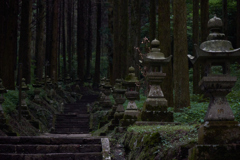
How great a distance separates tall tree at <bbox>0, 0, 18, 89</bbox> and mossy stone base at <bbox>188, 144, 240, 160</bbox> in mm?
14639

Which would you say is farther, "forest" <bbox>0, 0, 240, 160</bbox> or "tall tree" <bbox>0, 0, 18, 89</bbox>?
"tall tree" <bbox>0, 0, 18, 89</bbox>

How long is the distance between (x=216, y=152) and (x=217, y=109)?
0.60 meters

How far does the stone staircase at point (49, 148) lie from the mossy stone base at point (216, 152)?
169 inches

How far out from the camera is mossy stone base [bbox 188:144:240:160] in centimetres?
420

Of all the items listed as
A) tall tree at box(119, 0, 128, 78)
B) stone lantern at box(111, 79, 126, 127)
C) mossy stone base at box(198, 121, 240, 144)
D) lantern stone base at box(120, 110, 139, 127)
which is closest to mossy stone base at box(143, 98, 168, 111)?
lantern stone base at box(120, 110, 139, 127)

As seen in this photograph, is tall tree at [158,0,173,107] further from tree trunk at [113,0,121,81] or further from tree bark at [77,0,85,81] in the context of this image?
tree bark at [77,0,85,81]

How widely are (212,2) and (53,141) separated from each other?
2574 centimetres

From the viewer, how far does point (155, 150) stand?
5.57 metres

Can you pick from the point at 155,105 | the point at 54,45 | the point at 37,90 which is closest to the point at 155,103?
the point at 155,105

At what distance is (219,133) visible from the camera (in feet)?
14.4

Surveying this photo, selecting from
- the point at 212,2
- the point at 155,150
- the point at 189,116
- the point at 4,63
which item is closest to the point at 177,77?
the point at 189,116

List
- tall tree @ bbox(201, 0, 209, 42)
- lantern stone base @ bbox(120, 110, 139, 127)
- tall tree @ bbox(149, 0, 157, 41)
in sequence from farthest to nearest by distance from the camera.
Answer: tall tree @ bbox(149, 0, 157, 41) < tall tree @ bbox(201, 0, 209, 42) < lantern stone base @ bbox(120, 110, 139, 127)

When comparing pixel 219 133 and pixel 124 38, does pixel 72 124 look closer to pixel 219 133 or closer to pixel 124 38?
pixel 124 38

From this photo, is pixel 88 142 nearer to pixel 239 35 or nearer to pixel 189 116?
pixel 189 116
